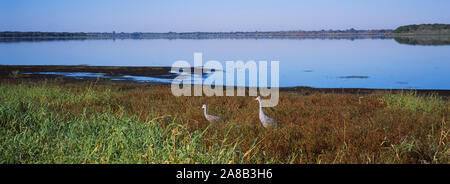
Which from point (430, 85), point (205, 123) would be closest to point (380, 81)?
point (430, 85)

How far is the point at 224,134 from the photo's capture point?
7.43m

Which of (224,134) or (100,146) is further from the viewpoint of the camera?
(224,134)

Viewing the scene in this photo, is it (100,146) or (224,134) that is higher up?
(100,146)

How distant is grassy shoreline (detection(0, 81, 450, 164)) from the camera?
227 inches

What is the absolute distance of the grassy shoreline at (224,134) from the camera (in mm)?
5762

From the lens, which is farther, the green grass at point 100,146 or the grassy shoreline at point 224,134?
the grassy shoreline at point 224,134

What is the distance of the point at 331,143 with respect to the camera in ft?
23.8

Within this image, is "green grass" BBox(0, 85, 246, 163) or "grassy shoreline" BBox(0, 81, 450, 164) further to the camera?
"grassy shoreline" BBox(0, 81, 450, 164)

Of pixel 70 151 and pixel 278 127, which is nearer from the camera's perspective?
pixel 70 151
